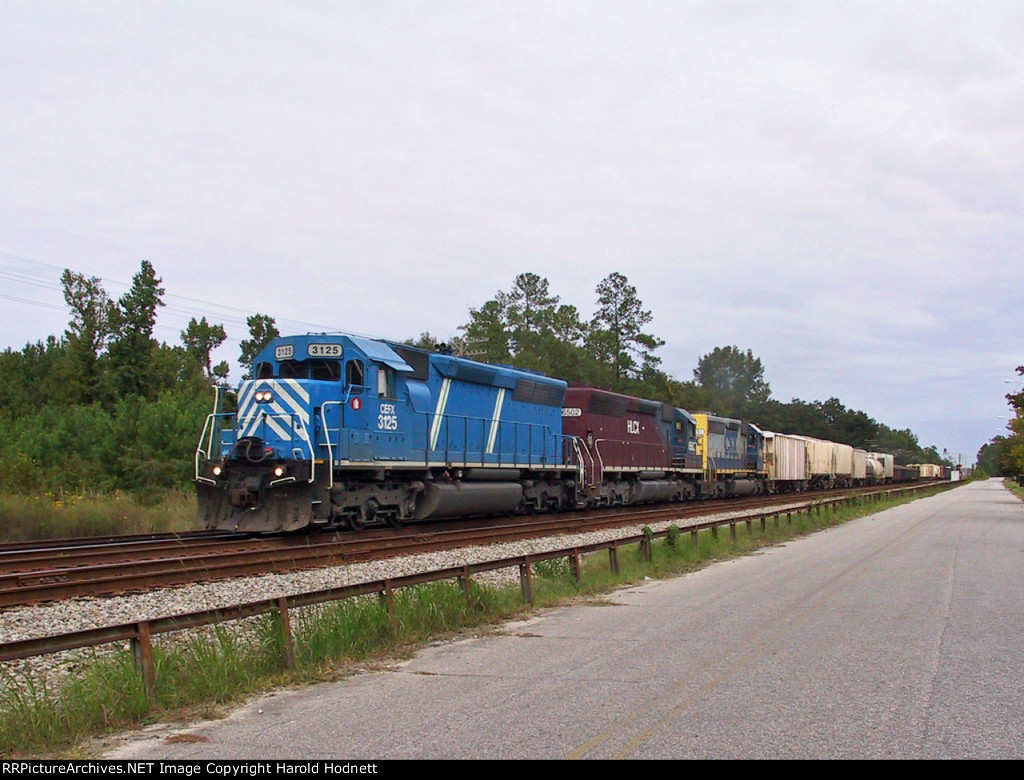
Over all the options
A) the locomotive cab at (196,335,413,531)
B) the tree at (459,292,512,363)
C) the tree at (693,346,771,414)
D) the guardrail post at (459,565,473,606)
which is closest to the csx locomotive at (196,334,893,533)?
the locomotive cab at (196,335,413,531)

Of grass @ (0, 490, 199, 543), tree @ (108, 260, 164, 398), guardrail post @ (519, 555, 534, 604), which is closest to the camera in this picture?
guardrail post @ (519, 555, 534, 604)

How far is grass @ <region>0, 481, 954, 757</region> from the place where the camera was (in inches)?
245

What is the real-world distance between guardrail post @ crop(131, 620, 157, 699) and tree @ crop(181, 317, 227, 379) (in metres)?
79.3

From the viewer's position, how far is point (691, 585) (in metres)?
13.8

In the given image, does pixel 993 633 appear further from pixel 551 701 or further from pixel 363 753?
pixel 363 753

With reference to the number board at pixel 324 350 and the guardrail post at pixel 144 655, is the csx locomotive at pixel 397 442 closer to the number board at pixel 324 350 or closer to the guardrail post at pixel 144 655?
the number board at pixel 324 350

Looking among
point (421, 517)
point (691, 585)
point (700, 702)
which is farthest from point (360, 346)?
point (700, 702)

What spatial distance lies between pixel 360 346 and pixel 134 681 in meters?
12.4

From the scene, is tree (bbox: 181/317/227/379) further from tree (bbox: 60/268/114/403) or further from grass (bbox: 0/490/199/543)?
grass (bbox: 0/490/199/543)

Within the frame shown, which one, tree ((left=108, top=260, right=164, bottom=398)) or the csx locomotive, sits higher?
tree ((left=108, top=260, right=164, bottom=398))

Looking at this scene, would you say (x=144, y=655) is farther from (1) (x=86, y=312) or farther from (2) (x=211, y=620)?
(1) (x=86, y=312)

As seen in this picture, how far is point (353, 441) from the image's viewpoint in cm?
1803

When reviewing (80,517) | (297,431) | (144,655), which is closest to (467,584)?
(144,655)

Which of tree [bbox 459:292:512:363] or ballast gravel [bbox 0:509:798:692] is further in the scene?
tree [bbox 459:292:512:363]
